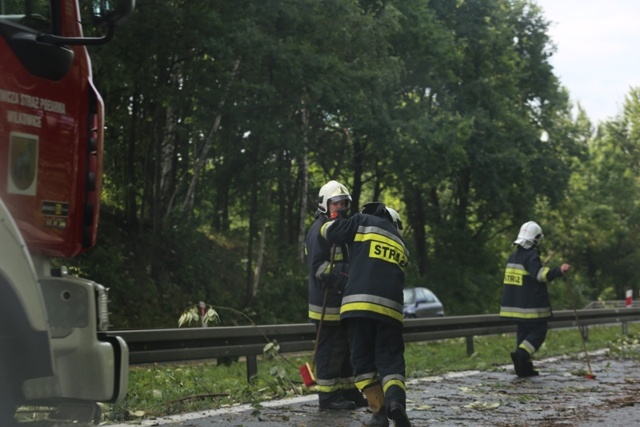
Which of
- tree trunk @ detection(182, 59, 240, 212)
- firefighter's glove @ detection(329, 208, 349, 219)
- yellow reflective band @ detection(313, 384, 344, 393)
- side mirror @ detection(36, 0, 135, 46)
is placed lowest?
yellow reflective band @ detection(313, 384, 344, 393)

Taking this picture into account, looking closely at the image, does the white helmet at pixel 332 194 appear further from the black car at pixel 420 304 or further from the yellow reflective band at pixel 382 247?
the black car at pixel 420 304

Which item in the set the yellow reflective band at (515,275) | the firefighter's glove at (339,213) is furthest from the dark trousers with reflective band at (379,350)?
the yellow reflective band at (515,275)

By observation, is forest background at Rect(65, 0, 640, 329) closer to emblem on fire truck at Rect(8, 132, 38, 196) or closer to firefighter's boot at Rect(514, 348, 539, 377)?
firefighter's boot at Rect(514, 348, 539, 377)

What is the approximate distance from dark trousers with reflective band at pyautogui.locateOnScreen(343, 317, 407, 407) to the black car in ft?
71.4

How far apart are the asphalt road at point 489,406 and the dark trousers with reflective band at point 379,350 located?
52 centimetres

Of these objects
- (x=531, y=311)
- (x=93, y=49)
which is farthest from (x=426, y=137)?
(x=531, y=311)

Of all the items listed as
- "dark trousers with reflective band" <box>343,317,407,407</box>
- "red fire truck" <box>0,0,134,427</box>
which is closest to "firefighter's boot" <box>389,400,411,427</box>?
"dark trousers with reflective band" <box>343,317,407,407</box>

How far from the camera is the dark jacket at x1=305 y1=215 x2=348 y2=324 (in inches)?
387

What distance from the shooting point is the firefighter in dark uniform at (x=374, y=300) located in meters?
8.31

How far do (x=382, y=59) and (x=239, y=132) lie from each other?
192 inches

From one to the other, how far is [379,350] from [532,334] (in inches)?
227

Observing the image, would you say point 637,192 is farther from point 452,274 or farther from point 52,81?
point 52,81

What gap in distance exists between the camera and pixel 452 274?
44.1m

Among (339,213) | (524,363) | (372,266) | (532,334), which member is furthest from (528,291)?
(372,266)
